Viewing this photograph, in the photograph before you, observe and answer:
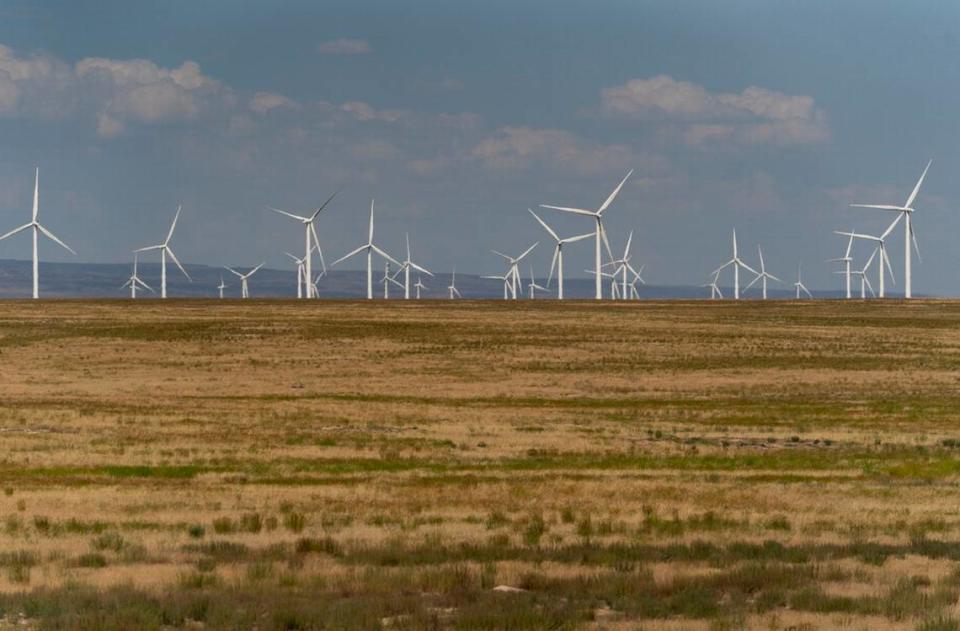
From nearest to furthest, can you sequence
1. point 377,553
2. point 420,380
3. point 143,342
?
point 377,553 → point 420,380 → point 143,342

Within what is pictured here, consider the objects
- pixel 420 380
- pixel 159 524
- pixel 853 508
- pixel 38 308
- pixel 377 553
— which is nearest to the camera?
pixel 377 553

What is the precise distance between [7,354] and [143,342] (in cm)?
1222

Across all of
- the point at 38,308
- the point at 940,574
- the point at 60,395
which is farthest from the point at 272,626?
the point at 38,308

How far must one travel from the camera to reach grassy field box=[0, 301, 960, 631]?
16859 mm

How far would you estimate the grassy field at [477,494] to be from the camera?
55.3 ft

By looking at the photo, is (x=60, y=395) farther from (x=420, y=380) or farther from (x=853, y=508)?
(x=853, y=508)

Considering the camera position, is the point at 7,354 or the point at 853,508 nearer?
the point at 853,508

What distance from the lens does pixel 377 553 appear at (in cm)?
2053

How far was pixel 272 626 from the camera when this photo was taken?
50.2 ft

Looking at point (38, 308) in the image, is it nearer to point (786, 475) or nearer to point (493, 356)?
point (493, 356)

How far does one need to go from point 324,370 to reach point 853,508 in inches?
2083

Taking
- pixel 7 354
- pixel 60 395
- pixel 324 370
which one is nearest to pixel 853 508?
pixel 60 395

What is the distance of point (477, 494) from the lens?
28672mm

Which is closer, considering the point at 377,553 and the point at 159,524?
the point at 377,553
